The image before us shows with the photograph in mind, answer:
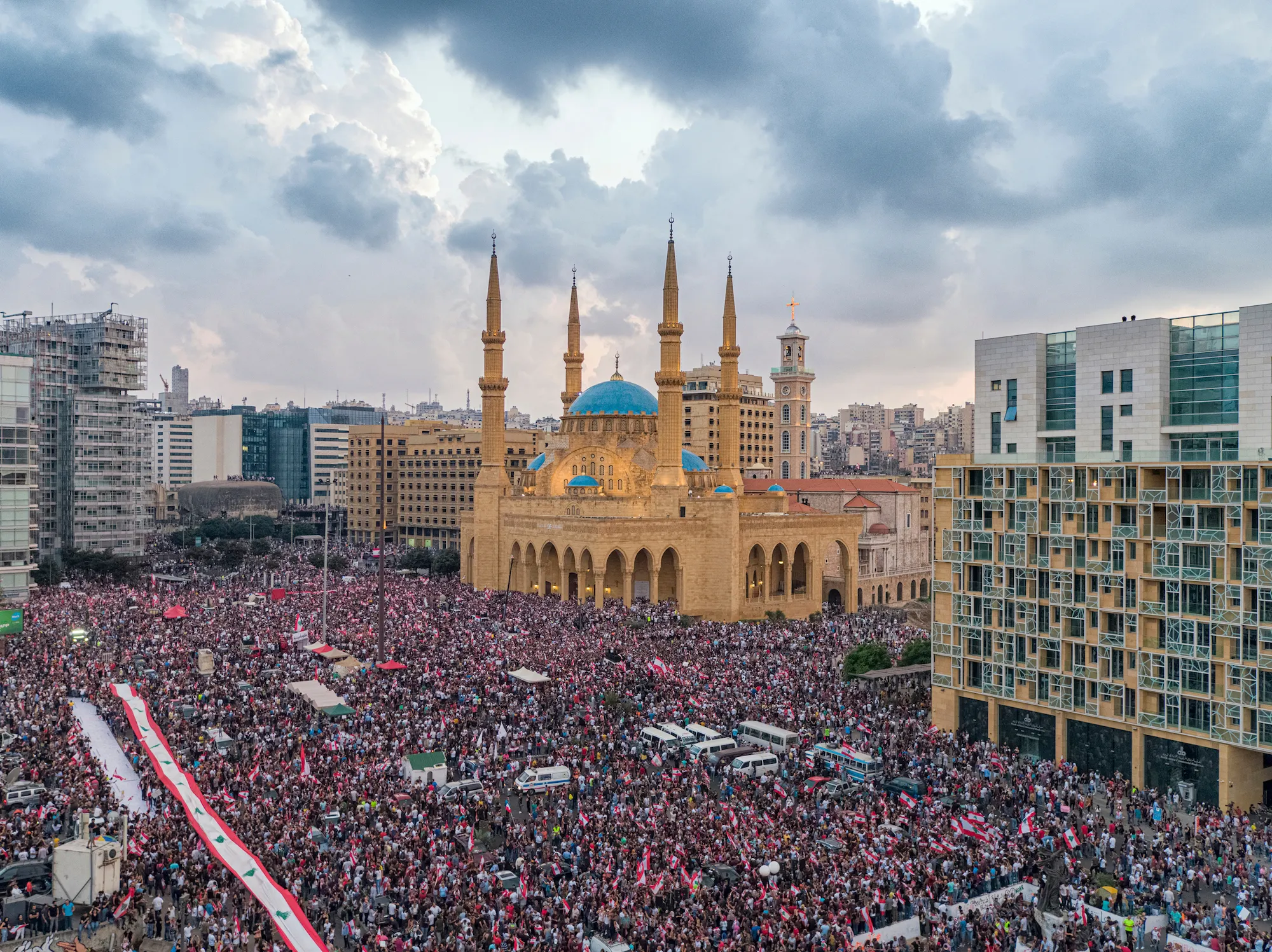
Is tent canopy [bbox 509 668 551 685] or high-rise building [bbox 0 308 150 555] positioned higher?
high-rise building [bbox 0 308 150 555]

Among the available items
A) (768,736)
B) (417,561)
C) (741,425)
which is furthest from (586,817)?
(741,425)

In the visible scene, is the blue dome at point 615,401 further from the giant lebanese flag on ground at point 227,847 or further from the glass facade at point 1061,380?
the giant lebanese flag on ground at point 227,847

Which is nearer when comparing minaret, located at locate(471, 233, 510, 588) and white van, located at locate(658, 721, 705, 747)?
white van, located at locate(658, 721, 705, 747)

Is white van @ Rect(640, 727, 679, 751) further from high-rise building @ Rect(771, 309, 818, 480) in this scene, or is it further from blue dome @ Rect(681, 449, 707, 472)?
high-rise building @ Rect(771, 309, 818, 480)

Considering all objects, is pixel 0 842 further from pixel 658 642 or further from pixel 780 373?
pixel 780 373

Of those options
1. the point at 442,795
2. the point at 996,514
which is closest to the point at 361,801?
the point at 442,795

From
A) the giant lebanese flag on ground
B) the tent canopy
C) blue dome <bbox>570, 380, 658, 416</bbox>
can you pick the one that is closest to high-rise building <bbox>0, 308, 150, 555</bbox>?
blue dome <bbox>570, 380, 658, 416</bbox>
